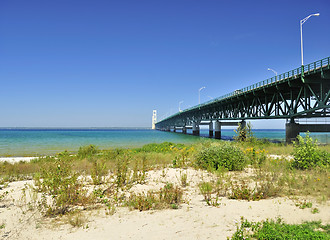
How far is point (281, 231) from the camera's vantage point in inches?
163

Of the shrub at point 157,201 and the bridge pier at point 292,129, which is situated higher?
the bridge pier at point 292,129

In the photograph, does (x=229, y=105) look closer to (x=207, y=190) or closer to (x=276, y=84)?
(x=276, y=84)

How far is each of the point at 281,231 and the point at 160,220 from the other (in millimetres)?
2727

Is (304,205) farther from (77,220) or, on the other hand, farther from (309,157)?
(77,220)

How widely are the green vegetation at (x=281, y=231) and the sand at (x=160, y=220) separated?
0.30 metres

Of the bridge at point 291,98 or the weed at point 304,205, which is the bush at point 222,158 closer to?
the weed at point 304,205

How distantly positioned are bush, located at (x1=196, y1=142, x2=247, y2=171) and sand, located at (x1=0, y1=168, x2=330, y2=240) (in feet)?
13.3

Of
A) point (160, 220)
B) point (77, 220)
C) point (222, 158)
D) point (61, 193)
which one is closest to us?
point (77, 220)

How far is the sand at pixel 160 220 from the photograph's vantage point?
4.42 m

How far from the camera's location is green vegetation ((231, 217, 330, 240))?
389cm

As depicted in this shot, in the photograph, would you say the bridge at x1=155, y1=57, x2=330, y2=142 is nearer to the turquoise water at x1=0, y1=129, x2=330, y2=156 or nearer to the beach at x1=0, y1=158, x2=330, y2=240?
the turquoise water at x1=0, y1=129, x2=330, y2=156

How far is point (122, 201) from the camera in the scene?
6.38 meters

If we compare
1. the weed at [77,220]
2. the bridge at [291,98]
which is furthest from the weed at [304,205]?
the bridge at [291,98]

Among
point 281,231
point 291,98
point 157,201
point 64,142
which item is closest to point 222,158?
point 157,201
